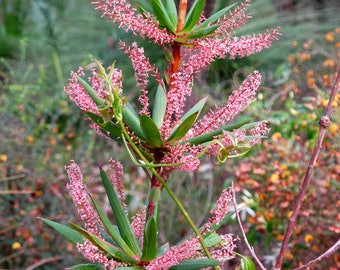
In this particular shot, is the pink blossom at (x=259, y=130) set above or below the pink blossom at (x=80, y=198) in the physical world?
above

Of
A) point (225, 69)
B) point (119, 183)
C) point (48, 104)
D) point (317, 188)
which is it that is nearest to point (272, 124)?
point (317, 188)

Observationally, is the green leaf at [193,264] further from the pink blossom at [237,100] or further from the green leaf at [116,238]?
the pink blossom at [237,100]

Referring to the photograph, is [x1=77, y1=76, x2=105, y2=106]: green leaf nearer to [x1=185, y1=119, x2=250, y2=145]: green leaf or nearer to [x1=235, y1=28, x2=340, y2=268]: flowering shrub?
[x1=185, y1=119, x2=250, y2=145]: green leaf

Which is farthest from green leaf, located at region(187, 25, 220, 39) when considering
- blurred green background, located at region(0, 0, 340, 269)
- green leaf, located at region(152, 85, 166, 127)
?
blurred green background, located at region(0, 0, 340, 269)

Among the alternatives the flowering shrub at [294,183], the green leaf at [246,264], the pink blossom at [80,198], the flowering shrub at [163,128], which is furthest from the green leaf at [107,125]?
the flowering shrub at [294,183]

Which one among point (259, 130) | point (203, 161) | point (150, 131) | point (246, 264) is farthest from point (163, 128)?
point (203, 161)

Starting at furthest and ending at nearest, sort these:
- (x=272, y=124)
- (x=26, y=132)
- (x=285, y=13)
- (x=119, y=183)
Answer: (x=285, y=13) < (x=26, y=132) < (x=272, y=124) < (x=119, y=183)

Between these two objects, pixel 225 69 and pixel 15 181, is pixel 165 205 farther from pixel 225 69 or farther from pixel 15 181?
pixel 225 69
